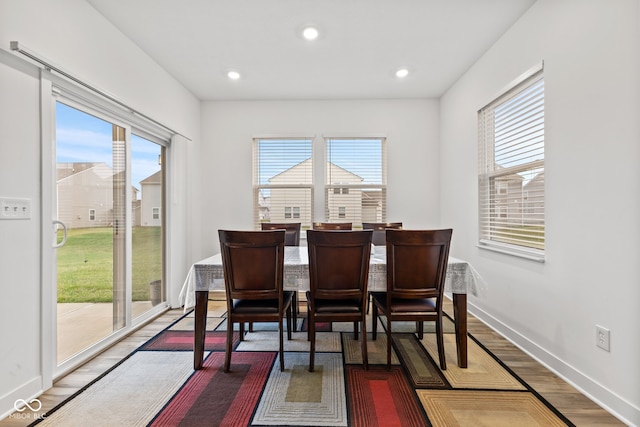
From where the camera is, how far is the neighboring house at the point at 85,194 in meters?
2.19

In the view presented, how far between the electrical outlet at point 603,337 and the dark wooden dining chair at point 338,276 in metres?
1.31

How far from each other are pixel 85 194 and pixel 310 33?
7.24ft

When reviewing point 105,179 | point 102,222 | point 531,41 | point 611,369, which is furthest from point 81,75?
point 611,369

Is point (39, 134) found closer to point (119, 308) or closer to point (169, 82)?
point (119, 308)

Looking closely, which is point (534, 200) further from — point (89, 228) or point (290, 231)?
point (89, 228)

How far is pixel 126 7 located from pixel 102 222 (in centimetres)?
165

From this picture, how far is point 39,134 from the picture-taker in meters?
1.87

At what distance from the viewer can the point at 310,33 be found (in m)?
2.66

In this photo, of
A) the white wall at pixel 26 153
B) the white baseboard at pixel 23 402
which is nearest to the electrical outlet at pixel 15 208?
the white wall at pixel 26 153

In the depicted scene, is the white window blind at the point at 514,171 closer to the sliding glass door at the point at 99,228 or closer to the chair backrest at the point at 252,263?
A: the chair backrest at the point at 252,263

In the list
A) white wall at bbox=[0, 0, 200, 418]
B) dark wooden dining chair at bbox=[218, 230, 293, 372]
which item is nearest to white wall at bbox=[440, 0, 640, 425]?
dark wooden dining chair at bbox=[218, 230, 293, 372]

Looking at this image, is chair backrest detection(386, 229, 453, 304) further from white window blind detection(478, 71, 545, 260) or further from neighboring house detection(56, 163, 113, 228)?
neighboring house detection(56, 163, 113, 228)

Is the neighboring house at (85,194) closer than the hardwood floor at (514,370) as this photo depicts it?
No

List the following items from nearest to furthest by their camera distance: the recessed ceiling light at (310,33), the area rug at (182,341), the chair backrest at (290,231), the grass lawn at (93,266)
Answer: the grass lawn at (93,266) → the area rug at (182,341) → the recessed ceiling light at (310,33) → the chair backrest at (290,231)
